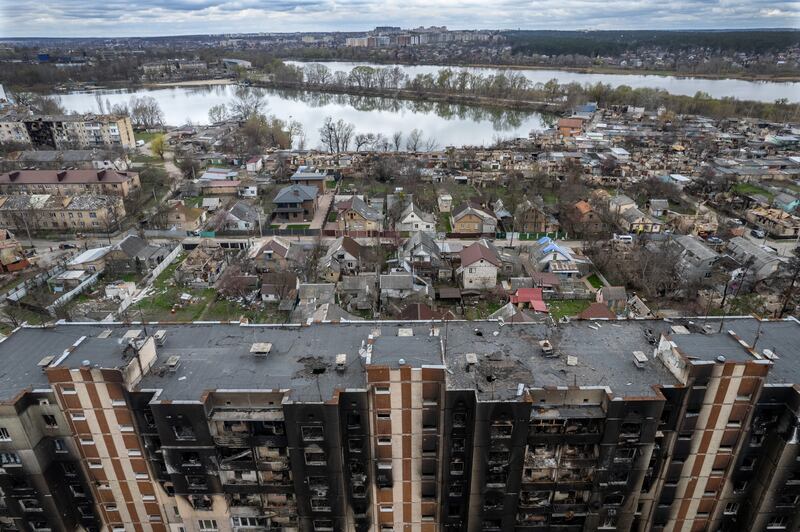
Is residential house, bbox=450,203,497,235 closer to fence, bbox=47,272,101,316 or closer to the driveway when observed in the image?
the driveway

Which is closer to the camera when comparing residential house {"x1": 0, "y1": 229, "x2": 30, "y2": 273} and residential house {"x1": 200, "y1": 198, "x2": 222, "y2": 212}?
residential house {"x1": 0, "y1": 229, "x2": 30, "y2": 273}

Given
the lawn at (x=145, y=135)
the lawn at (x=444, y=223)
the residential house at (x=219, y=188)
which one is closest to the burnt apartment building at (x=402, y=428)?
the lawn at (x=444, y=223)

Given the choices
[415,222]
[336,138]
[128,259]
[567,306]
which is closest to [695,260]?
[567,306]

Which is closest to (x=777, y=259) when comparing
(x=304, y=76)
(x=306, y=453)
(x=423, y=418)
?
(x=423, y=418)

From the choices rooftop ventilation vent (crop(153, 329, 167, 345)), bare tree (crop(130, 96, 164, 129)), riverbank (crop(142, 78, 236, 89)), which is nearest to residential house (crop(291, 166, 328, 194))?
rooftop ventilation vent (crop(153, 329, 167, 345))

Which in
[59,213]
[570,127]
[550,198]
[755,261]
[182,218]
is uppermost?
[59,213]

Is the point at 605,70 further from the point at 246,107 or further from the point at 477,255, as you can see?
the point at 477,255
